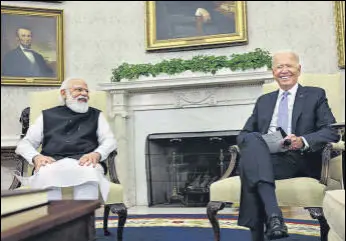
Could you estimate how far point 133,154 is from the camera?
17.9 feet

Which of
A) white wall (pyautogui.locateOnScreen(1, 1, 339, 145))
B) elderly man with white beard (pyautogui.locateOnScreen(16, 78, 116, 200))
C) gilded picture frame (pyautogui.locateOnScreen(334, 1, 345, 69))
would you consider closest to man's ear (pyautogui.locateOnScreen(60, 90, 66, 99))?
elderly man with white beard (pyautogui.locateOnScreen(16, 78, 116, 200))

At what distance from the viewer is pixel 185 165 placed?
5406 mm

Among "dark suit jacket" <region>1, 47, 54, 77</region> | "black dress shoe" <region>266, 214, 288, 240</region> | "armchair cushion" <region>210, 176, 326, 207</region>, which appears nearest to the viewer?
"black dress shoe" <region>266, 214, 288, 240</region>

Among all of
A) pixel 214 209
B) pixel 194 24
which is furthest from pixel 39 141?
pixel 194 24

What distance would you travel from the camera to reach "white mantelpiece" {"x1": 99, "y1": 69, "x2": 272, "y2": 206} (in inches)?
201

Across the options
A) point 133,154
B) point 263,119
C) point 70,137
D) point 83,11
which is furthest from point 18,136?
point 263,119

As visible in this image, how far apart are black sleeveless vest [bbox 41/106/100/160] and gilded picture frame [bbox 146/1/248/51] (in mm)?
2678

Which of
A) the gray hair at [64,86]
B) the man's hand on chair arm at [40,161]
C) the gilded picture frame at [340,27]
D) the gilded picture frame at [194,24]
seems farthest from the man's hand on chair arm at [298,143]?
the gilded picture frame at [194,24]

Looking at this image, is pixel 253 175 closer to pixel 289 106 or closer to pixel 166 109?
pixel 289 106

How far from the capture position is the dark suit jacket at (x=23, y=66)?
18.1 feet

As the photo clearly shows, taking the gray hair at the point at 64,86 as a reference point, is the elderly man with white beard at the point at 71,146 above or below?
below

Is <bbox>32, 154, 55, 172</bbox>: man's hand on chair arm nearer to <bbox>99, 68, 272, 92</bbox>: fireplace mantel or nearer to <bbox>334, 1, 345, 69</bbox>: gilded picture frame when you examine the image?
<bbox>99, 68, 272, 92</bbox>: fireplace mantel

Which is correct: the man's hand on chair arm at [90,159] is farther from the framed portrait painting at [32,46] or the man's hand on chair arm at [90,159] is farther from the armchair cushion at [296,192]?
the framed portrait painting at [32,46]

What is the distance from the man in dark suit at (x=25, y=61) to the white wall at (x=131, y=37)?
0.72ft
